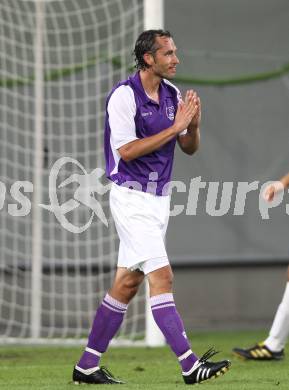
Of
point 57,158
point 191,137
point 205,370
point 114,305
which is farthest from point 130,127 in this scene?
point 57,158

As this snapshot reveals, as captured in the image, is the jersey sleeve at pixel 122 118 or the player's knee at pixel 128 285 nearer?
the jersey sleeve at pixel 122 118

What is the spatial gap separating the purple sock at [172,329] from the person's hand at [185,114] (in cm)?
84

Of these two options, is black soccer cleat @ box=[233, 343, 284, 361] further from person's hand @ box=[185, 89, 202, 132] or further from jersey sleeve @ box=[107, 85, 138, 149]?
jersey sleeve @ box=[107, 85, 138, 149]

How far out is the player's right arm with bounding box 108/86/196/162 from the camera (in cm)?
566

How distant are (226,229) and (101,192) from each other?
1580mm

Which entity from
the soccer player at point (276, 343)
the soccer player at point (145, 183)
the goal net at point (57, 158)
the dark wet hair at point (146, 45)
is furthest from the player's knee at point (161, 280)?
the goal net at point (57, 158)

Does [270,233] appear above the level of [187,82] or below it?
below

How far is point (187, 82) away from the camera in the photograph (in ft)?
34.4

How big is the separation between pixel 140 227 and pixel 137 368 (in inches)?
58.2

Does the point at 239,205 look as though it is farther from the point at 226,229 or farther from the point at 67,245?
the point at 67,245

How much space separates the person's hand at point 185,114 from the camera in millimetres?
5668

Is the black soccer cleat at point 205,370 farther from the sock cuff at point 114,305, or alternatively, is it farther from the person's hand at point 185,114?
the person's hand at point 185,114

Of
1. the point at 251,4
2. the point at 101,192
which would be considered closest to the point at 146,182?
the point at 101,192

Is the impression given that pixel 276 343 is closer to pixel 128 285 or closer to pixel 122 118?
pixel 128 285
